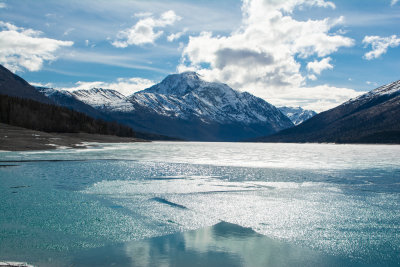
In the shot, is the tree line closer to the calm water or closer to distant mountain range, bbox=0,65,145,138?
distant mountain range, bbox=0,65,145,138

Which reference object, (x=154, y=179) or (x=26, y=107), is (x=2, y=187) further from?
(x=26, y=107)

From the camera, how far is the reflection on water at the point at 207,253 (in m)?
12.0

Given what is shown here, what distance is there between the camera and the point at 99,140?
152 metres

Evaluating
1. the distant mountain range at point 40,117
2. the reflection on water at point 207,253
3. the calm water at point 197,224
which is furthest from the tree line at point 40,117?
the reflection on water at point 207,253

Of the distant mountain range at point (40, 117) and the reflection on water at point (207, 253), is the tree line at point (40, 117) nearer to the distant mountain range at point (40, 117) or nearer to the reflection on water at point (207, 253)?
the distant mountain range at point (40, 117)

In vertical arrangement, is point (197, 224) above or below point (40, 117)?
below

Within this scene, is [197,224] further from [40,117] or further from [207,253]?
[40,117]

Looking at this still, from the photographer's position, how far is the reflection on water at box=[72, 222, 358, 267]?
39.5ft

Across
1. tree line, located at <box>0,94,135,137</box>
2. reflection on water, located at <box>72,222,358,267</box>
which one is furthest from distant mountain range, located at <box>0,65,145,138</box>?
reflection on water, located at <box>72,222,358,267</box>

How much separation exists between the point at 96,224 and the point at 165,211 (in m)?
4.58

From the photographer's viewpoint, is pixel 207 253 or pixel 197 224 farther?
pixel 197 224

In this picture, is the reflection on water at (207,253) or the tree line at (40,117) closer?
the reflection on water at (207,253)

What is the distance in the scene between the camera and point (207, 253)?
1304 cm

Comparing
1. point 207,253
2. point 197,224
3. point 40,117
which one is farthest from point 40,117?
point 207,253
